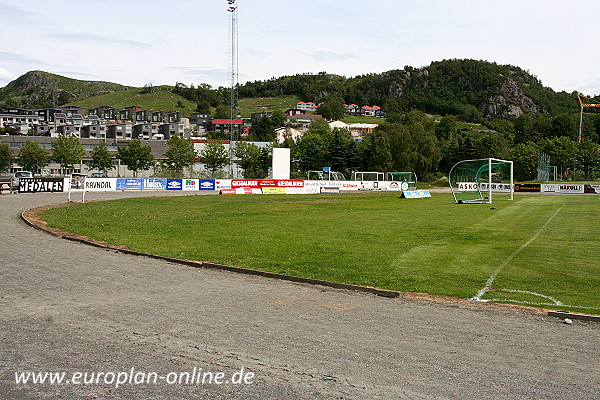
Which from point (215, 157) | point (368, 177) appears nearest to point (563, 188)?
point (368, 177)

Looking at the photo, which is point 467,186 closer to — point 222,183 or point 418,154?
point 222,183

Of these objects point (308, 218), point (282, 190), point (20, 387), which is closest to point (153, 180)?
point (282, 190)

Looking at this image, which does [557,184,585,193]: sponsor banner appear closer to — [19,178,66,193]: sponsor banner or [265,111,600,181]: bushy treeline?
[265,111,600,181]: bushy treeline

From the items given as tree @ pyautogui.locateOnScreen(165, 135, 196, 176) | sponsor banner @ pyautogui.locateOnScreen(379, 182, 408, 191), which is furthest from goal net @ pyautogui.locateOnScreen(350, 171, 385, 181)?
tree @ pyautogui.locateOnScreen(165, 135, 196, 176)

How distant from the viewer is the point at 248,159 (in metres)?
103

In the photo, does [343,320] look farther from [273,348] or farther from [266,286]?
[266,286]

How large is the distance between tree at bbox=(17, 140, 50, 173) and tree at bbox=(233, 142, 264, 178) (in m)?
35.8

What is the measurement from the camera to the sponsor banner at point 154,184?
218 feet

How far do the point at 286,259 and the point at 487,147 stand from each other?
10825 cm

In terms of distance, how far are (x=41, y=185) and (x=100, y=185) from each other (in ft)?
21.3

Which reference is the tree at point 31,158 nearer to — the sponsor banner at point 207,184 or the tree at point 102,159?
the tree at point 102,159

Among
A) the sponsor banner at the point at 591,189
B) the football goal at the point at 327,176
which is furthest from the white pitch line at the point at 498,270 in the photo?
the football goal at the point at 327,176

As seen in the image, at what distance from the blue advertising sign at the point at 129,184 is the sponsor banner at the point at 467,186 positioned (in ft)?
128

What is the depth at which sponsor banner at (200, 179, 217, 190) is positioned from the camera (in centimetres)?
7088
